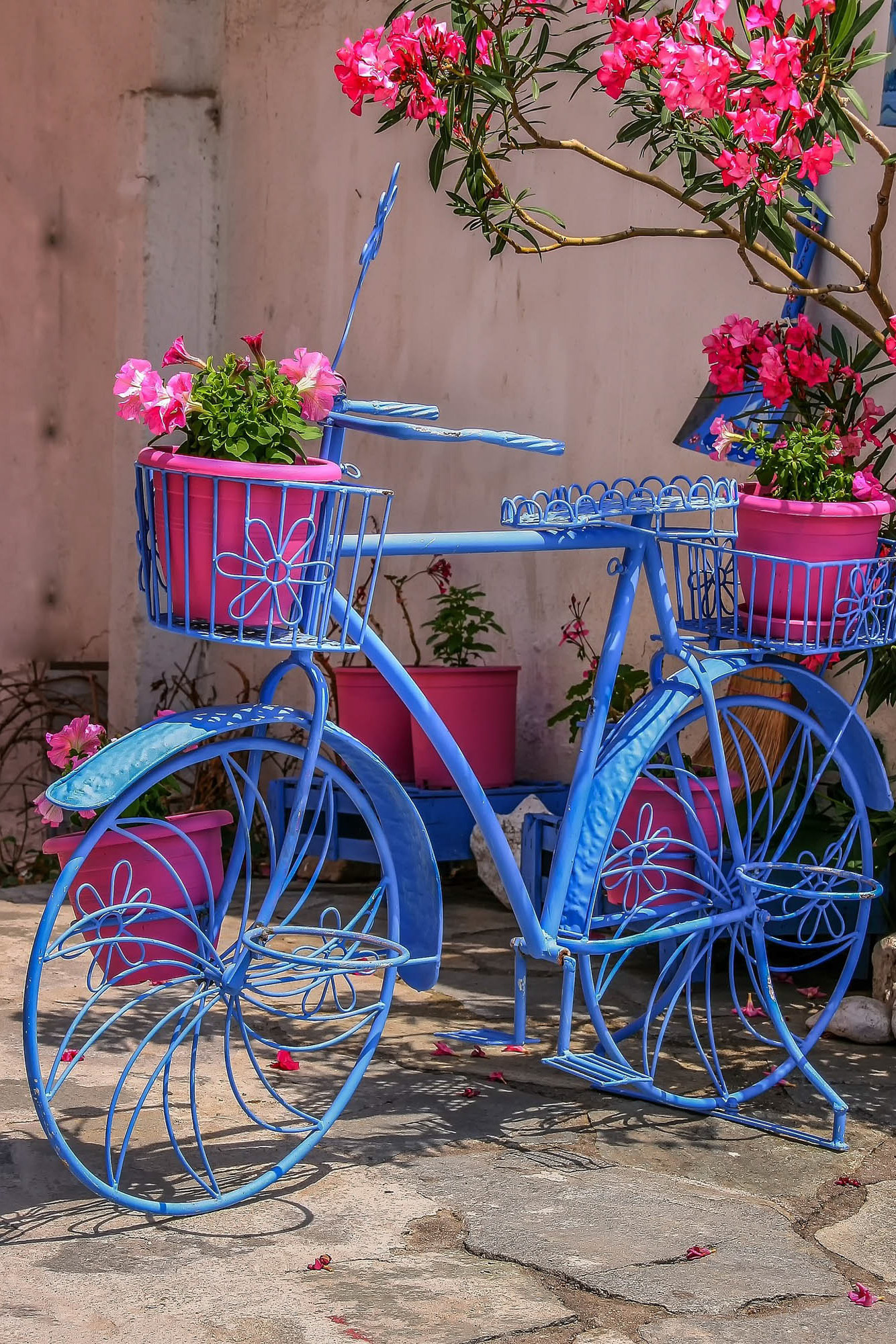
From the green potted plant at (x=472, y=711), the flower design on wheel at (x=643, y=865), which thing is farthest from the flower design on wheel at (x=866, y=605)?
the green potted plant at (x=472, y=711)

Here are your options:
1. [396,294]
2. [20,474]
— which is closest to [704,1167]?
[396,294]

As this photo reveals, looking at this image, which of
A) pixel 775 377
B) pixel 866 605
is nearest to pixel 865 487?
pixel 866 605

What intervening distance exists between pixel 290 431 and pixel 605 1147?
1465 mm

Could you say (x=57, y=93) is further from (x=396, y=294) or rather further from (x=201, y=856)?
(x=201, y=856)

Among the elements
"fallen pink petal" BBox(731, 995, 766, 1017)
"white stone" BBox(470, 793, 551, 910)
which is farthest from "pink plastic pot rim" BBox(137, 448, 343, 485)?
"white stone" BBox(470, 793, 551, 910)

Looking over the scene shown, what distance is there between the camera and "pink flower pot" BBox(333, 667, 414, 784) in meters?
4.97

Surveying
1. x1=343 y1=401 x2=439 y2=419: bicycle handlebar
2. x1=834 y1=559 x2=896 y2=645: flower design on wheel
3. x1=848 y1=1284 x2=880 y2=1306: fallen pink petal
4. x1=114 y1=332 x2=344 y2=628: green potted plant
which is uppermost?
x1=343 y1=401 x2=439 y2=419: bicycle handlebar

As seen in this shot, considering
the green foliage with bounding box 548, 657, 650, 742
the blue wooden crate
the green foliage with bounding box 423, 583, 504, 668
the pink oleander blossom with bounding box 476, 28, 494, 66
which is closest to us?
the pink oleander blossom with bounding box 476, 28, 494, 66

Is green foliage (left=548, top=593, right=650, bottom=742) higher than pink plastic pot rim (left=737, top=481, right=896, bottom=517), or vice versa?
pink plastic pot rim (left=737, top=481, right=896, bottom=517)

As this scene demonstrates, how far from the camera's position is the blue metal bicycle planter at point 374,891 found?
93.5 inches

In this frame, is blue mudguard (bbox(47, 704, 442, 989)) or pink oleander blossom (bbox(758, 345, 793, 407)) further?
pink oleander blossom (bbox(758, 345, 793, 407))

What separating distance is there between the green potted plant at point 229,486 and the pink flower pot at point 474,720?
2.35m

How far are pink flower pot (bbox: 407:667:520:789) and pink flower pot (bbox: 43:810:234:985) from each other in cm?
210

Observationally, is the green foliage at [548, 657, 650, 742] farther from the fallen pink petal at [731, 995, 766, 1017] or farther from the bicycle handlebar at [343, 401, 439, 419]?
the bicycle handlebar at [343, 401, 439, 419]
